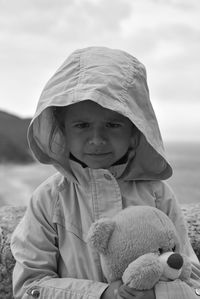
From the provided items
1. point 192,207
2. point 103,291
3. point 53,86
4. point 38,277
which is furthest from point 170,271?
point 192,207

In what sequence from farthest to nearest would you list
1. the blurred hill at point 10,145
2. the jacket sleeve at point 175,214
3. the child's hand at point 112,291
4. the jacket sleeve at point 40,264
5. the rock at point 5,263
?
the blurred hill at point 10,145 < the rock at point 5,263 < the jacket sleeve at point 175,214 < the jacket sleeve at point 40,264 < the child's hand at point 112,291

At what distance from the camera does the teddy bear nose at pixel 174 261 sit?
6.17 feet

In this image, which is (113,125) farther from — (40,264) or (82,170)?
(40,264)

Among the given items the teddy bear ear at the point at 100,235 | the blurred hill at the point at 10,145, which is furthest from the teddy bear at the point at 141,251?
the blurred hill at the point at 10,145

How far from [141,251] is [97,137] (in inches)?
20.7

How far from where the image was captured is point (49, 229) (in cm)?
225

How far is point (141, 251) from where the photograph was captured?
76.4 inches

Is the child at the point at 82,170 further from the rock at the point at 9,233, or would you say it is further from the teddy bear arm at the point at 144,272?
the rock at the point at 9,233

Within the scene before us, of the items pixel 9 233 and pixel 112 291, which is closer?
pixel 112 291

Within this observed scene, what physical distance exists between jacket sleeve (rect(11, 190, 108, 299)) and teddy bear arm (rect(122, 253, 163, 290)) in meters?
0.21

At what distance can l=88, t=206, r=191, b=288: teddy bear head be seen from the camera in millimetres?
1947

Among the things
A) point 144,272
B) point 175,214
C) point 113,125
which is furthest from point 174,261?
point 113,125

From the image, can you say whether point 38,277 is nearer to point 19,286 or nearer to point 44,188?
point 19,286

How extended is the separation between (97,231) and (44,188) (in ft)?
1.51
